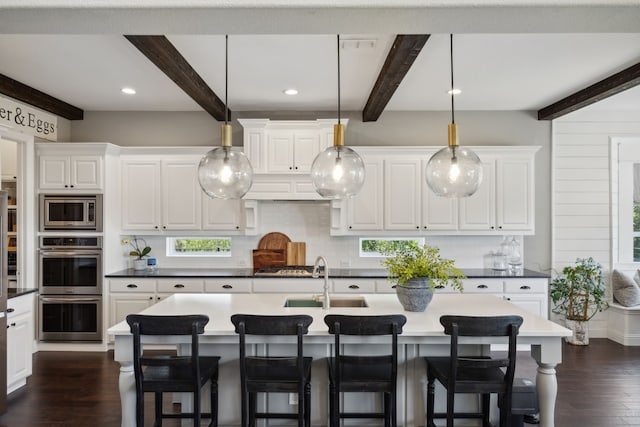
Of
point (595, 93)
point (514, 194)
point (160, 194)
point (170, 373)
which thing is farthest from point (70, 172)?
point (595, 93)

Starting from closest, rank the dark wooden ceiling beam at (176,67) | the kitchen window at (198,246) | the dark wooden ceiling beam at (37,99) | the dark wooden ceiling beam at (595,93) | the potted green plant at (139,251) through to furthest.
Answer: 1. the dark wooden ceiling beam at (176,67)
2. the dark wooden ceiling beam at (595,93)
3. the dark wooden ceiling beam at (37,99)
4. the potted green plant at (139,251)
5. the kitchen window at (198,246)

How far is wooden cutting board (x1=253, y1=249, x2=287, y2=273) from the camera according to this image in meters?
5.41

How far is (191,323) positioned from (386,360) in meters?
1.16

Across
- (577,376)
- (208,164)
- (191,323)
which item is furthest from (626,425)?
(208,164)

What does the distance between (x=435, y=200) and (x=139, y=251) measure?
376 centimetres

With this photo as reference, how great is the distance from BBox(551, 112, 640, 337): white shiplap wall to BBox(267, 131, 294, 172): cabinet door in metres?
3.40

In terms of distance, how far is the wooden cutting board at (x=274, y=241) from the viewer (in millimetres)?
5422

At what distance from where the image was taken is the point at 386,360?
252 centimetres

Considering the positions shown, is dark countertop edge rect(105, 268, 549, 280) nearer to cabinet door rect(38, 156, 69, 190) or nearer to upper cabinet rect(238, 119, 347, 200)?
upper cabinet rect(238, 119, 347, 200)

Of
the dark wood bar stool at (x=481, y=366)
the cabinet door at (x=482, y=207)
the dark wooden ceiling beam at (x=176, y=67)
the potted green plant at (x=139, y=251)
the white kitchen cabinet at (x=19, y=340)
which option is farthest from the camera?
the potted green plant at (x=139, y=251)

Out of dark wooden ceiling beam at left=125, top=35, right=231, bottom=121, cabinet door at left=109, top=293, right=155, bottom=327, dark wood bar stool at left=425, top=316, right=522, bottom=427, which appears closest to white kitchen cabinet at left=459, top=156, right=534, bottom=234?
dark wood bar stool at left=425, top=316, right=522, bottom=427

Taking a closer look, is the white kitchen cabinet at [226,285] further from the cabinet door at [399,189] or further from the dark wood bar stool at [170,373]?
the dark wood bar stool at [170,373]

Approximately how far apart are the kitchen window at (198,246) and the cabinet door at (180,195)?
43cm

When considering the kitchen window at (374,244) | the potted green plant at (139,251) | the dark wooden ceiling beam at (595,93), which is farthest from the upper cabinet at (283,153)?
the dark wooden ceiling beam at (595,93)
